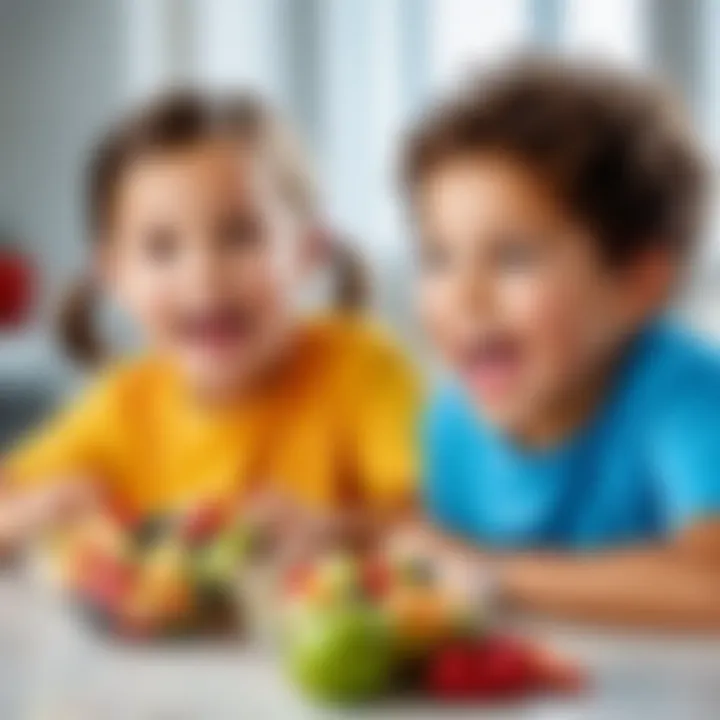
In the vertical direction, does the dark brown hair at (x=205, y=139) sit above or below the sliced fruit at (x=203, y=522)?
above

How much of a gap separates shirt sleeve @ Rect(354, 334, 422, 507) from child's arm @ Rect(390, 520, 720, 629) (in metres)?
0.07

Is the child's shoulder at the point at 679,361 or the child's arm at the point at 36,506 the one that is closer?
the child's shoulder at the point at 679,361

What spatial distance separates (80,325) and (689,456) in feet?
1.04

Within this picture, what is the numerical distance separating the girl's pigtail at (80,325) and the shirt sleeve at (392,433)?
0.14m

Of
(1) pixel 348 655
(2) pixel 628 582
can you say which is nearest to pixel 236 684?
(1) pixel 348 655

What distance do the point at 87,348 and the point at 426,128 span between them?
0.73ft

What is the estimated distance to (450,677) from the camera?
0.68 metres

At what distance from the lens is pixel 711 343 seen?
30.3 inches

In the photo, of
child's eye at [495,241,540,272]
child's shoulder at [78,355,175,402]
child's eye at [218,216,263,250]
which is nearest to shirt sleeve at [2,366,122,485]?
child's shoulder at [78,355,175,402]

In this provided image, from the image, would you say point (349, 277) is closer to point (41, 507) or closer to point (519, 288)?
point (519, 288)

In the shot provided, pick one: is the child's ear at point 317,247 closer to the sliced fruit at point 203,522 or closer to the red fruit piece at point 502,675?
the sliced fruit at point 203,522

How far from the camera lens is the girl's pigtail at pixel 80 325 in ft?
2.92

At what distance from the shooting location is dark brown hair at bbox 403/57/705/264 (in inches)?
29.8

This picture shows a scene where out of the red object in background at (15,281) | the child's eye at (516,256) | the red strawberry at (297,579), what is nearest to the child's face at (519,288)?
the child's eye at (516,256)
